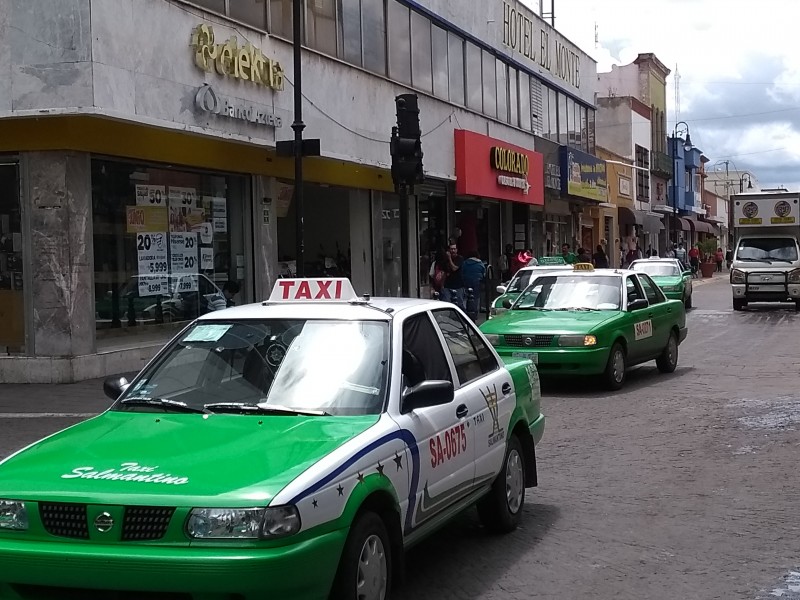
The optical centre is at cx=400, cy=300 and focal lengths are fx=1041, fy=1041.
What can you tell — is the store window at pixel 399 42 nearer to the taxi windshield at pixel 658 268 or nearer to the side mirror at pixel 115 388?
the taxi windshield at pixel 658 268

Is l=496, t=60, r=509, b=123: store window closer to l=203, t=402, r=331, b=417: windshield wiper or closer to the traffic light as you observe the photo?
the traffic light

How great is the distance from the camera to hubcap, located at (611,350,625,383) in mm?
13013

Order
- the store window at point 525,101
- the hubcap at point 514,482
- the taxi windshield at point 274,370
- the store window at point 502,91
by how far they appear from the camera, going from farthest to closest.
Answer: the store window at point 525,101 → the store window at point 502,91 → the hubcap at point 514,482 → the taxi windshield at point 274,370

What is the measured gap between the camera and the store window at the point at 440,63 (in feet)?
80.4

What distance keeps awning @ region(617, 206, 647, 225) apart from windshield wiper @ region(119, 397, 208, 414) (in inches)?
1778

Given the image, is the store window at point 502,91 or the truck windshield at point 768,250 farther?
the store window at point 502,91

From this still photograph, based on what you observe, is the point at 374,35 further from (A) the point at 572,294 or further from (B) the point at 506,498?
(B) the point at 506,498

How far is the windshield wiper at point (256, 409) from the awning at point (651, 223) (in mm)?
49893

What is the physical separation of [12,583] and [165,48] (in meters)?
11.4

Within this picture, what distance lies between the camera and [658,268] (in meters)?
29.0

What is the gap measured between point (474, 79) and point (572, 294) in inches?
564

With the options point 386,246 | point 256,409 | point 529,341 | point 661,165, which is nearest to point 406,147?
point 529,341

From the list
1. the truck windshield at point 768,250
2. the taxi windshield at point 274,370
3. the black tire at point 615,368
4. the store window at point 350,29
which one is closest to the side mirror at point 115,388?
the taxi windshield at point 274,370

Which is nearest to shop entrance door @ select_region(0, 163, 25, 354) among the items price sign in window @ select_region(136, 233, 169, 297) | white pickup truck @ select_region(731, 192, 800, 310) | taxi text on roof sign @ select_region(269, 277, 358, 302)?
price sign in window @ select_region(136, 233, 169, 297)
